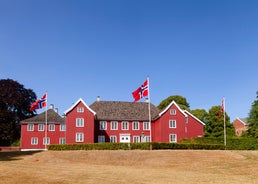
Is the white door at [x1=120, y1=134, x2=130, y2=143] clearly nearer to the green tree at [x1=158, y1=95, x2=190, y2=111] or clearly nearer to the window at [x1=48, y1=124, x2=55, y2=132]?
the window at [x1=48, y1=124, x2=55, y2=132]

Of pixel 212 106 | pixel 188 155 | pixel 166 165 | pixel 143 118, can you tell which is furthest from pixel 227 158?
pixel 212 106

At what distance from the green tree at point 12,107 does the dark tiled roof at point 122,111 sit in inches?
638

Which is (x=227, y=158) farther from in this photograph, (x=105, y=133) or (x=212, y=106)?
(x=212, y=106)

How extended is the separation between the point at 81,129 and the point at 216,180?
37.7 metres

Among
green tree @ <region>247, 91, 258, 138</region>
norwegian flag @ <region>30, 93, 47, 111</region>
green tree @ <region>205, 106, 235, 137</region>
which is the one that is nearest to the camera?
norwegian flag @ <region>30, 93, 47, 111</region>

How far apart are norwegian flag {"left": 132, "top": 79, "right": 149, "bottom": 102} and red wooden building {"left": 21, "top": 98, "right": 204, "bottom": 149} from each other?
16.3 m

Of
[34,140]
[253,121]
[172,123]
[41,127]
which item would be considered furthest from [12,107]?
[253,121]

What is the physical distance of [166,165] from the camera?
3400 cm

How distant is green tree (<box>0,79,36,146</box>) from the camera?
61.3 m

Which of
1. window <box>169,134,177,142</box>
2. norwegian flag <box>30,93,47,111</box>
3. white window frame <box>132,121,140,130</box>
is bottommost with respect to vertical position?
window <box>169,134,177,142</box>

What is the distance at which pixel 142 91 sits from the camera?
140ft

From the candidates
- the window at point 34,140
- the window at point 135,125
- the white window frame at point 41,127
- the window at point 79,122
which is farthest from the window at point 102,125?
the window at point 34,140

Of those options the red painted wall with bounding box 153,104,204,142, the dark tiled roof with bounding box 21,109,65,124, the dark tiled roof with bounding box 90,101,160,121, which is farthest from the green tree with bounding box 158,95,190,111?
the dark tiled roof with bounding box 21,109,65,124

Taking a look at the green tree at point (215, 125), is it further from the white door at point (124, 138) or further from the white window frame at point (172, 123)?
the white door at point (124, 138)
